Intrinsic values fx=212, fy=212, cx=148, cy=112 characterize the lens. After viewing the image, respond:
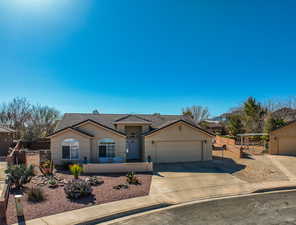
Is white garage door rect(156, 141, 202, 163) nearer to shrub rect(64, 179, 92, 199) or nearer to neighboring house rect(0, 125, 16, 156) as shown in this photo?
shrub rect(64, 179, 92, 199)

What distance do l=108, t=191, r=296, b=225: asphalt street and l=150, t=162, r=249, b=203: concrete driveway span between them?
1163 millimetres

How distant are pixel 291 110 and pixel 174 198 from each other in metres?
52.1

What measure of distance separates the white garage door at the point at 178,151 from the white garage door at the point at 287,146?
11.2m

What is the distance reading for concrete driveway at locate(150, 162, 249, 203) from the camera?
11992 millimetres

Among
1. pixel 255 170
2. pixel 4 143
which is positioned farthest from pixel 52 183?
pixel 4 143

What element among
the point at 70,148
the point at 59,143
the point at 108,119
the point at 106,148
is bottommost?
the point at 106,148

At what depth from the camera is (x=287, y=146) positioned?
25.4 meters

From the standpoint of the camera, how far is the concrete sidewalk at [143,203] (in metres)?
8.62

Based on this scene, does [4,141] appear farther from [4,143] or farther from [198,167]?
[198,167]

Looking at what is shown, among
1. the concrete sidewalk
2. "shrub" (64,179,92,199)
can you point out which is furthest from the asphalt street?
"shrub" (64,179,92,199)

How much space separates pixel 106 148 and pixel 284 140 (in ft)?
69.2

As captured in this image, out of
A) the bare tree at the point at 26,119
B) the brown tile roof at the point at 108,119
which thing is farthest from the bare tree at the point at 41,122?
the brown tile roof at the point at 108,119

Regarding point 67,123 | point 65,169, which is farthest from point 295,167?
point 67,123

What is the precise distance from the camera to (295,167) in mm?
19078
